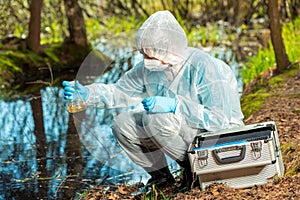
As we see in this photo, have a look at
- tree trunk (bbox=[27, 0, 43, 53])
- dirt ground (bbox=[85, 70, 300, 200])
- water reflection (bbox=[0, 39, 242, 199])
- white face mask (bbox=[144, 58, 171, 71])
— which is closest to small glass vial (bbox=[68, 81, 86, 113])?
water reflection (bbox=[0, 39, 242, 199])

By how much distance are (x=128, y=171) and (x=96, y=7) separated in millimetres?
8761

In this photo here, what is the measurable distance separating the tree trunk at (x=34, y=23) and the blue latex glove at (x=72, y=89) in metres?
6.34

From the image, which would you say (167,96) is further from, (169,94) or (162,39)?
(162,39)

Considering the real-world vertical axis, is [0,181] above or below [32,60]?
below

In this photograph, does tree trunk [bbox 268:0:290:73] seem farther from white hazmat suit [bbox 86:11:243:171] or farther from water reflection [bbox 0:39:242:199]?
white hazmat suit [bbox 86:11:243:171]

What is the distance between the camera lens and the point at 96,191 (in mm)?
5059

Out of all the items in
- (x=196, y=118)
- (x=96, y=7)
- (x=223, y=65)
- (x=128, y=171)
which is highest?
(x=96, y=7)

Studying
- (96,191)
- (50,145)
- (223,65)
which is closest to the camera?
(223,65)

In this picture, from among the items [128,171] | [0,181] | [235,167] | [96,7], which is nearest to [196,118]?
[235,167]

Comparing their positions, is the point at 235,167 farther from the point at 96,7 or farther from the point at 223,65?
the point at 96,7

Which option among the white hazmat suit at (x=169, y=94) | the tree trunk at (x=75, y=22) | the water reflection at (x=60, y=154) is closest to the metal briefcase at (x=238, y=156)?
the white hazmat suit at (x=169, y=94)

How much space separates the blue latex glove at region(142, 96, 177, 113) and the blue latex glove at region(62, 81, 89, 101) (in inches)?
17.8

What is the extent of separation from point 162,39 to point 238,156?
826mm

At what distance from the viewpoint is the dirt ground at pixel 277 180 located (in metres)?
4.18
